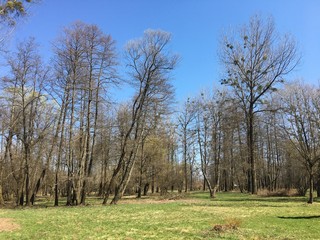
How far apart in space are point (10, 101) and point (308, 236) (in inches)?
967

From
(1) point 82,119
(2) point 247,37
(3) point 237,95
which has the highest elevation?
(2) point 247,37

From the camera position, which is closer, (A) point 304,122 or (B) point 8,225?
(B) point 8,225

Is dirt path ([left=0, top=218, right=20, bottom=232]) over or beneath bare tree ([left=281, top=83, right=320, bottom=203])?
beneath

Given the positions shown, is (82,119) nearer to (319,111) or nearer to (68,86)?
(68,86)

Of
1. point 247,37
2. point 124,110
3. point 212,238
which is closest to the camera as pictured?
point 212,238

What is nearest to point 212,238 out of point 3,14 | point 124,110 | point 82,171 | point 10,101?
point 3,14

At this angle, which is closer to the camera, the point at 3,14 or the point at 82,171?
the point at 3,14

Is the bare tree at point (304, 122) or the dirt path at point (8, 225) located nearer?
the dirt path at point (8, 225)

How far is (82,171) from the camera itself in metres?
23.6

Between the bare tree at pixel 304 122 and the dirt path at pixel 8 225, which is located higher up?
the bare tree at pixel 304 122

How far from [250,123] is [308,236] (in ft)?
72.2

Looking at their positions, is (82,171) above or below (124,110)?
below

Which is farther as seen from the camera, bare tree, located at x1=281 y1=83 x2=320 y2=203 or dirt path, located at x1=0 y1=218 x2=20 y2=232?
bare tree, located at x1=281 y1=83 x2=320 y2=203

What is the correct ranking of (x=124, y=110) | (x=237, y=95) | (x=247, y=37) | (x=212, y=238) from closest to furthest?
(x=212, y=238) → (x=247, y=37) → (x=237, y=95) → (x=124, y=110)
